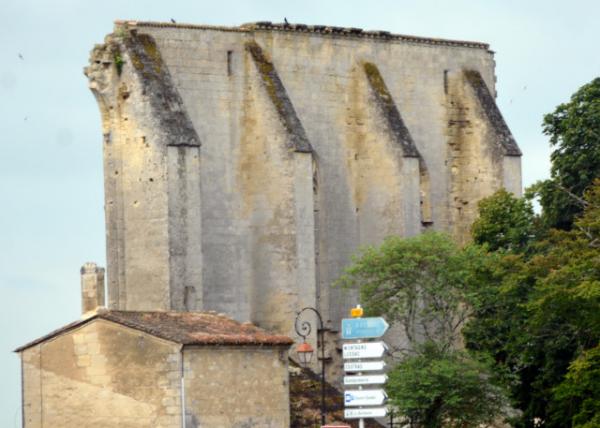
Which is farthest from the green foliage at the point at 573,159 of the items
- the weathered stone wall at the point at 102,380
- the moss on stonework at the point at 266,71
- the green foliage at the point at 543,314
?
the weathered stone wall at the point at 102,380

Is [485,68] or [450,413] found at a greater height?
[485,68]

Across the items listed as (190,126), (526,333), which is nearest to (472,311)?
(526,333)

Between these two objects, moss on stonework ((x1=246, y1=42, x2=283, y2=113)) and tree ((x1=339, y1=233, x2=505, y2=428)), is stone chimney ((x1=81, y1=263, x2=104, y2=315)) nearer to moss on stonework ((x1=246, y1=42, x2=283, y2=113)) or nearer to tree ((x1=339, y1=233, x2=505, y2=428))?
tree ((x1=339, y1=233, x2=505, y2=428))

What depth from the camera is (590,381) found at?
60938mm

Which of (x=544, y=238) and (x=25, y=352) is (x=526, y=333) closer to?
(x=544, y=238)

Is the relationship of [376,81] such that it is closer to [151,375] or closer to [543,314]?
[543,314]

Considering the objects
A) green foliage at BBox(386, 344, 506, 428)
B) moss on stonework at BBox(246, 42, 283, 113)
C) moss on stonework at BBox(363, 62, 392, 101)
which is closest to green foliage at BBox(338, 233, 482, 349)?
green foliage at BBox(386, 344, 506, 428)

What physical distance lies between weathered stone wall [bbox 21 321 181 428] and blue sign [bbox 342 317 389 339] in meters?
7.34

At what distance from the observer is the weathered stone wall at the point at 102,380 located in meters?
Result: 56.9

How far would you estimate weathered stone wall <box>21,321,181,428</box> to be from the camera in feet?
187

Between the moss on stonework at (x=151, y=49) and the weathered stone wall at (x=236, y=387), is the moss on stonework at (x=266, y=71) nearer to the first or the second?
the moss on stonework at (x=151, y=49)

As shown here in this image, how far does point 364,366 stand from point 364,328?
2.96ft

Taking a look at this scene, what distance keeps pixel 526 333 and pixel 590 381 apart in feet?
12.9

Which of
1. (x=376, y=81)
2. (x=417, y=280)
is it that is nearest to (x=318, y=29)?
(x=376, y=81)
